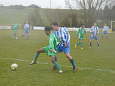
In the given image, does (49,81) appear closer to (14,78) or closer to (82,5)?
(14,78)

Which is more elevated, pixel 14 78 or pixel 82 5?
pixel 82 5

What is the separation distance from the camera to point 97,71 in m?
13.2

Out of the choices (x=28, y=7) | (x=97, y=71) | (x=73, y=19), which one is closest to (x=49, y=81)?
(x=97, y=71)

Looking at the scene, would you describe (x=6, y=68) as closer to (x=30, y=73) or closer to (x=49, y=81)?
(x=30, y=73)

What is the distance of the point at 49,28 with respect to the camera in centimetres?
1234

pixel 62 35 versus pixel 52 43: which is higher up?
pixel 62 35

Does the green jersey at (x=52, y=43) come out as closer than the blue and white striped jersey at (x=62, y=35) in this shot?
Yes

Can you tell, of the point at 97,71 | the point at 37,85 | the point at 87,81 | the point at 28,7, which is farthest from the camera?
the point at 28,7

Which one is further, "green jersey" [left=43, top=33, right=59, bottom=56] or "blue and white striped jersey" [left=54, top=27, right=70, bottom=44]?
"blue and white striped jersey" [left=54, top=27, right=70, bottom=44]

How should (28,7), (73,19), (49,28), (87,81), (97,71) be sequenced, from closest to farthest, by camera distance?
(87,81)
(49,28)
(97,71)
(73,19)
(28,7)

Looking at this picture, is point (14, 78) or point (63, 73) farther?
point (63, 73)

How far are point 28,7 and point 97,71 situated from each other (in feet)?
254

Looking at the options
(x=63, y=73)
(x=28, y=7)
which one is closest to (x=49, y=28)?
(x=63, y=73)

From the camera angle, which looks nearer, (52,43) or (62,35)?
(52,43)
